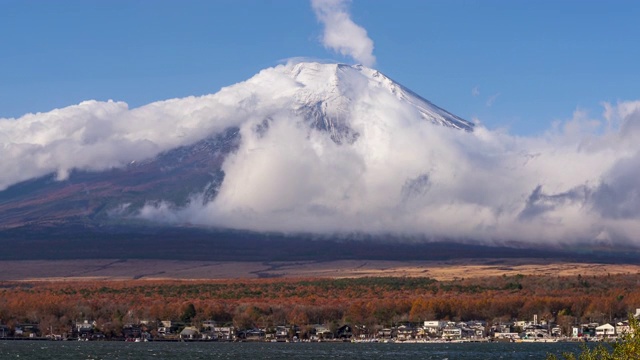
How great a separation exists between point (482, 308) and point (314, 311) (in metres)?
24.5

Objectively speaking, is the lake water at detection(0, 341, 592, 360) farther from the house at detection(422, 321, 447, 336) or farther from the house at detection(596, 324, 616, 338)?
the house at detection(422, 321, 447, 336)

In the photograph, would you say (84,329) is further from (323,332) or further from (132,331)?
(323,332)

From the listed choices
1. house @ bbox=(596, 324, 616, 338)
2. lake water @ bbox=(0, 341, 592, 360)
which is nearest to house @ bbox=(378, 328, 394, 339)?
lake water @ bbox=(0, 341, 592, 360)

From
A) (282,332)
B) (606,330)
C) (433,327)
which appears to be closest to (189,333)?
(282,332)

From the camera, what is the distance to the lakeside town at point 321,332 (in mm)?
161625

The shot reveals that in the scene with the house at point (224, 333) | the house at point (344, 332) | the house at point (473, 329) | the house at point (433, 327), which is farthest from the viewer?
the house at point (433, 327)

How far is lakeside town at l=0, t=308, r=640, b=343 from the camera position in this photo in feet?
530

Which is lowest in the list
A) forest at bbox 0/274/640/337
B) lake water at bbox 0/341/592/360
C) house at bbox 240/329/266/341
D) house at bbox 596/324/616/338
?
lake water at bbox 0/341/592/360

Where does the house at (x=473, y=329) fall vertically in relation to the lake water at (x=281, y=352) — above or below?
above

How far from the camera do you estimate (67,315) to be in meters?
167

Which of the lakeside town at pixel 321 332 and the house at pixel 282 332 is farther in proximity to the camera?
the house at pixel 282 332

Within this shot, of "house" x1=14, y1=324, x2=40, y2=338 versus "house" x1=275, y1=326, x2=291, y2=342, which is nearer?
"house" x1=14, y1=324, x2=40, y2=338

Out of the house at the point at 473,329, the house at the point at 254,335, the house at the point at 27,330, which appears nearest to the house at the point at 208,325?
the house at the point at 254,335

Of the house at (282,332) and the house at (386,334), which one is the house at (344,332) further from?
the house at (282,332)
